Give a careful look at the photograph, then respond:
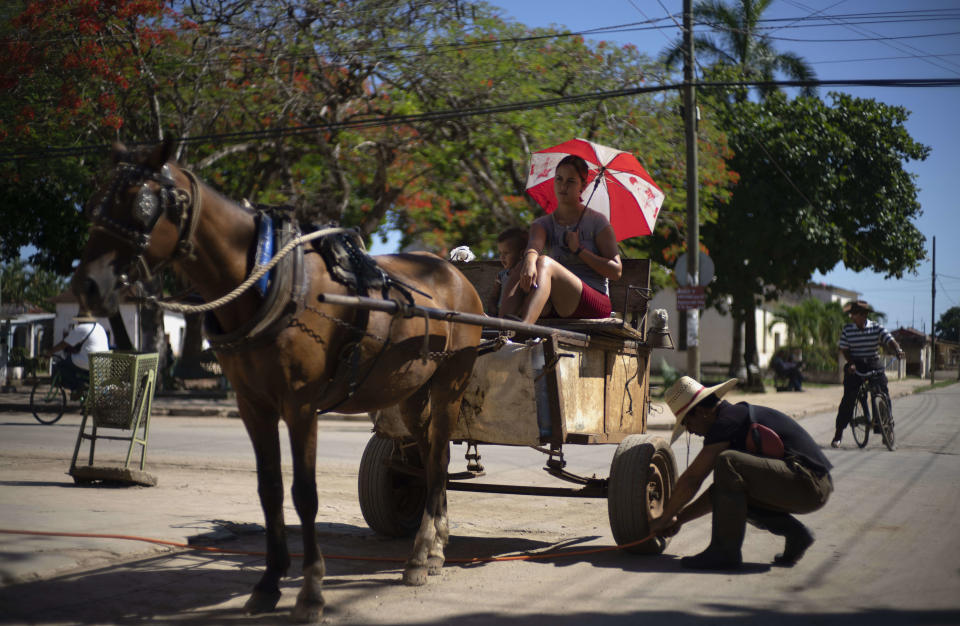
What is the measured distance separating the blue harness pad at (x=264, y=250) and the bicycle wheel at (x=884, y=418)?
10.8 meters

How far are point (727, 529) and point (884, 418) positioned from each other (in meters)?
8.55

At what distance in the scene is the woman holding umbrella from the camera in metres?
5.80

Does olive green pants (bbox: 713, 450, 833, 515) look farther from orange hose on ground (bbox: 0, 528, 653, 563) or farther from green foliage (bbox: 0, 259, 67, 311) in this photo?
green foliage (bbox: 0, 259, 67, 311)

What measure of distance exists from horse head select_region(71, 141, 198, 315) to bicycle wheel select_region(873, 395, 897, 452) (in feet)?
37.1

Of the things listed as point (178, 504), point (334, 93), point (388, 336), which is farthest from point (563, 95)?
point (388, 336)

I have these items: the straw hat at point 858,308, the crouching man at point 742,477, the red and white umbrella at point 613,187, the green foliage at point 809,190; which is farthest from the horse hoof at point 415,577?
the green foliage at point 809,190

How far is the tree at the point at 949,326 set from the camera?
3896 inches

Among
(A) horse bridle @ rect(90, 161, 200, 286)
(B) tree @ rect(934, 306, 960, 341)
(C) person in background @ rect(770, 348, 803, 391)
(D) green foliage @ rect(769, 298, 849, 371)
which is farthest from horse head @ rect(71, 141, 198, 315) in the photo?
(B) tree @ rect(934, 306, 960, 341)

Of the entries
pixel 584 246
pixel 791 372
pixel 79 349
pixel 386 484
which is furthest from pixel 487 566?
pixel 791 372

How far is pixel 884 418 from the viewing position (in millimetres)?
12758

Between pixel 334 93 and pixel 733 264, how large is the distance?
1667cm

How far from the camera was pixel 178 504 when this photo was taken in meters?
7.45

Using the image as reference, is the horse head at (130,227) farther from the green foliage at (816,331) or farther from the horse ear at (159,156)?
the green foliage at (816,331)

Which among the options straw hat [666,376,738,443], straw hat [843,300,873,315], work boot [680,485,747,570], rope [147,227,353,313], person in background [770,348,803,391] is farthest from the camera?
person in background [770,348,803,391]
